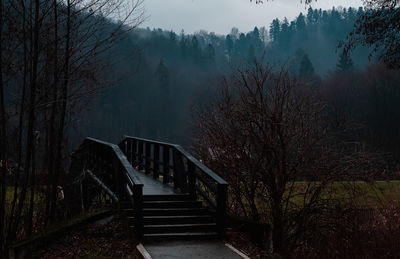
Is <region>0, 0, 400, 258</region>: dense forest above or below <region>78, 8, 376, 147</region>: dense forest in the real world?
below

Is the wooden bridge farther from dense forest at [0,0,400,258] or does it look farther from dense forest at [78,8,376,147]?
dense forest at [78,8,376,147]

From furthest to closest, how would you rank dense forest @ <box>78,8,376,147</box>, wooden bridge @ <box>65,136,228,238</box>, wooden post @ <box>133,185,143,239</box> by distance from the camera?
dense forest @ <box>78,8,376,147</box>, wooden bridge @ <box>65,136,228,238</box>, wooden post @ <box>133,185,143,239</box>

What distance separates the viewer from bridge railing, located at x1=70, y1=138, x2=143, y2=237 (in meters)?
7.88

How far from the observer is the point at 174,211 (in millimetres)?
8906

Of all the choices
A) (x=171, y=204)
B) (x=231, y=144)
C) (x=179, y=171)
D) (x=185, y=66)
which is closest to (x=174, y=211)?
(x=171, y=204)

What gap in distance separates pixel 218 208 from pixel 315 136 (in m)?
4.73

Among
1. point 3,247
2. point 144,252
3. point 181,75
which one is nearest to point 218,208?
point 144,252

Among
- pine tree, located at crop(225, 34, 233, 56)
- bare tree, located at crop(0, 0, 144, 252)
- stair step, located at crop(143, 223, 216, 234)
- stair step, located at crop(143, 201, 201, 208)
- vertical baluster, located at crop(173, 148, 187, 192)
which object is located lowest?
stair step, located at crop(143, 223, 216, 234)

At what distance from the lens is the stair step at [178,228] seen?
26.6ft

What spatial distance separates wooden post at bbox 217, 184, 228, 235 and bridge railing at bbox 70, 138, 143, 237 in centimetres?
138

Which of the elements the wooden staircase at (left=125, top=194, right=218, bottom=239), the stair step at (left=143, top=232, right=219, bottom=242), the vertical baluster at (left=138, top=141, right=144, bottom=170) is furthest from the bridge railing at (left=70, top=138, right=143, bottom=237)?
the vertical baluster at (left=138, top=141, right=144, bottom=170)

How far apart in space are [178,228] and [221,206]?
94cm

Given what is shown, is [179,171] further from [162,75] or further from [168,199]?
[162,75]

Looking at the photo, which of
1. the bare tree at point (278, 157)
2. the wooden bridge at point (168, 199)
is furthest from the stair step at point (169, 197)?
the bare tree at point (278, 157)
